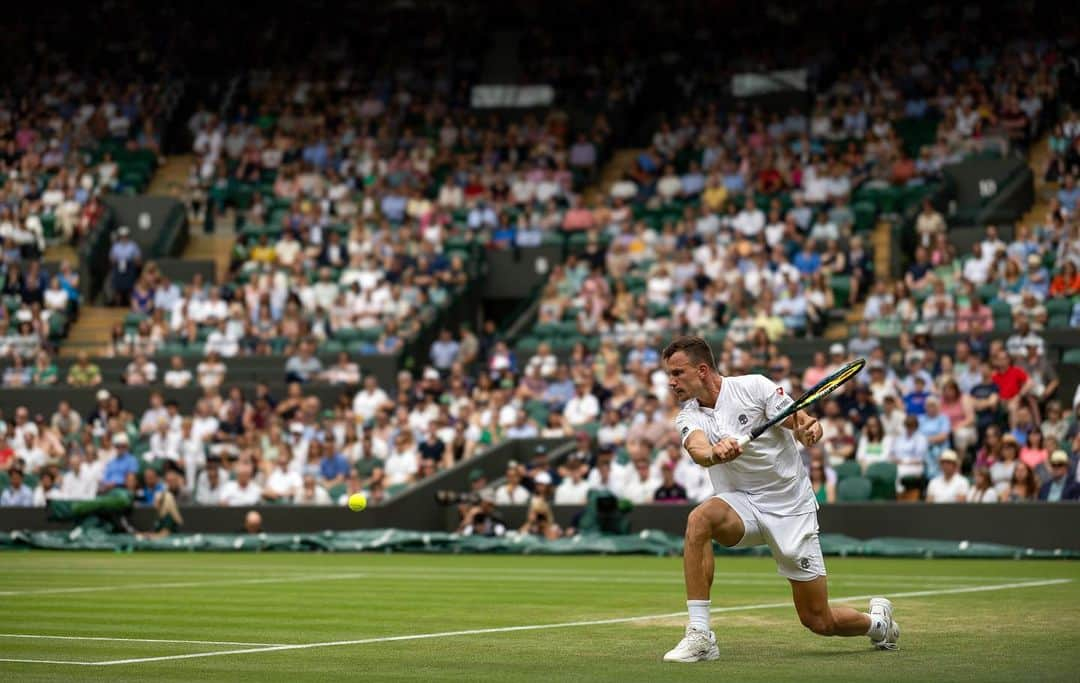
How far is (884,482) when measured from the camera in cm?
2216

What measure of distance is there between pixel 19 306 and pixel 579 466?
538 inches

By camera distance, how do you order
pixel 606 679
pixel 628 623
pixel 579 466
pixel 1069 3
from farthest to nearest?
pixel 1069 3
pixel 579 466
pixel 628 623
pixel 606 679

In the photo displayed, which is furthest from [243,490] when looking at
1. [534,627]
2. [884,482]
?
[534,627]

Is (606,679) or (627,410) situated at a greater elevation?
(627,410)

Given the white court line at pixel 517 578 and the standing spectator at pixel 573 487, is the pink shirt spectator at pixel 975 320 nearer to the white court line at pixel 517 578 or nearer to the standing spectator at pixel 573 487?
the standing spectator at pixel 573 487

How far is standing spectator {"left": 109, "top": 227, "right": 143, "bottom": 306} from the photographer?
34.0 meters

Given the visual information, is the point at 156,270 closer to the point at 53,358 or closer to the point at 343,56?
the point at 53,358

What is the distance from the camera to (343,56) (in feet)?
135

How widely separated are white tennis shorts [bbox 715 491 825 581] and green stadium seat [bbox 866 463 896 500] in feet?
43.2

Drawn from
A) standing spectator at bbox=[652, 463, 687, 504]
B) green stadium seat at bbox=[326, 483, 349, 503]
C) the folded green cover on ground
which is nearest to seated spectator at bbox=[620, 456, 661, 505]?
standing spectator at bbox=[652, 463, 687, 504]

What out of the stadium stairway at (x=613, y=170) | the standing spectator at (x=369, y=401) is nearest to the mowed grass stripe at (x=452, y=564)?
the standing spectator at (x=369, y=401)

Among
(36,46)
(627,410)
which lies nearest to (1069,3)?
(627,410)

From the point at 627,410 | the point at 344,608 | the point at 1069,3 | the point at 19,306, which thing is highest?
the point at 1069,3

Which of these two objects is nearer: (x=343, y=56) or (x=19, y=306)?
(x=19, y=306)
